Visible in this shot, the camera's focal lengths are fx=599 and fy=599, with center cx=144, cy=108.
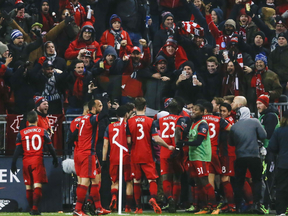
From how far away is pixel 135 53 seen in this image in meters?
15.4

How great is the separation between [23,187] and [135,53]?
4660 mm

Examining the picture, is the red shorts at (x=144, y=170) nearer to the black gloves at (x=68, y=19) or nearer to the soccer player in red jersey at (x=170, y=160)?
the soccer player in red jersey at (x=170, y=160)

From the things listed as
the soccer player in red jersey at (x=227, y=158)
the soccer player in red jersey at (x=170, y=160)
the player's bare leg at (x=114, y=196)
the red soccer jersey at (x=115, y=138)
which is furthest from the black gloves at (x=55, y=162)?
the soccer player in red jersey at (x=227, y=158)

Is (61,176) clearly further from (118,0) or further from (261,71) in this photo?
(118,0)

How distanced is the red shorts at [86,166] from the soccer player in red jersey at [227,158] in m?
2.97

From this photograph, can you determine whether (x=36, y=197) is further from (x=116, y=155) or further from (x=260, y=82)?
(x=260, y=82)

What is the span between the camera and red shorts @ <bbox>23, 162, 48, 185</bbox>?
11742 millimetres

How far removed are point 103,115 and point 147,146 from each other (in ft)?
5.94

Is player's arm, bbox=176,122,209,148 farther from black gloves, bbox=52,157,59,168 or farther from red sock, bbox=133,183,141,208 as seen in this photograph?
black gloves, bbox=52,157,59,168

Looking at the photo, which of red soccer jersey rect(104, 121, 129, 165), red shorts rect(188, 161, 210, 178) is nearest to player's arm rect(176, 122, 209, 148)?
red shorts rect(188, 161, 210, 178)

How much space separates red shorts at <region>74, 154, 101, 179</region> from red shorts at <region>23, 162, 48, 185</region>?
0.80 meters

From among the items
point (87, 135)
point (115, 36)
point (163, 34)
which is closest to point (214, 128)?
point (87, 135)

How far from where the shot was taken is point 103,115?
11.1 metres

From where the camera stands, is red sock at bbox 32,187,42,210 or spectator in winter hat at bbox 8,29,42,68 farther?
spectator in winter hat at bbox 8,29,42,68
